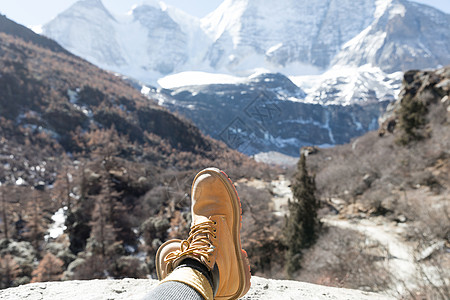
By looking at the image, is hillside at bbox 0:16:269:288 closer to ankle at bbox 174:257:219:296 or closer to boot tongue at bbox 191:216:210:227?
boot tongue at bbox 191:216:210:227

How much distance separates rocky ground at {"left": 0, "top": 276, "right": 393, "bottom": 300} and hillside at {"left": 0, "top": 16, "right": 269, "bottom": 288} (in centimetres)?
684

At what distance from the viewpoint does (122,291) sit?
224cm

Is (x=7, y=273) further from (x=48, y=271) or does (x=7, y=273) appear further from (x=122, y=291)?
(x=122, y=291)

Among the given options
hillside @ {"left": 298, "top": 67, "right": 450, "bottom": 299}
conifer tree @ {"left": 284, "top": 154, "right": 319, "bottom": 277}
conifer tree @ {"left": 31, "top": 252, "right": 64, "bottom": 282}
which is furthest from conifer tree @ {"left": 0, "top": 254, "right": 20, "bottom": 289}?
hillside @ {"left": 298, "top": 67, "right": 450, "bottom": 299}

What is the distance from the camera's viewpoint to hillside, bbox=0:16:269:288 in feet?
51.2

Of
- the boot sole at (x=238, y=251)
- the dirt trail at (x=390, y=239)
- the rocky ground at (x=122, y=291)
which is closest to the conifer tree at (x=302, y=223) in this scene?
the dirt trail at (x=390, y=239)

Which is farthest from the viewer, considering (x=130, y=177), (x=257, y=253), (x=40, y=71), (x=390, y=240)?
(x=40, y=71)

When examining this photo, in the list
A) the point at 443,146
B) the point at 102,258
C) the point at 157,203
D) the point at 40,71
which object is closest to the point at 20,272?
the point at 102,258

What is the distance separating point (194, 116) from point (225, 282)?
158 m

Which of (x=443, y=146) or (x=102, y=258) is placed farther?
(x=102, y=258)

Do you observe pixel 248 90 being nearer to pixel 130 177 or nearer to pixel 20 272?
pixel 130 177

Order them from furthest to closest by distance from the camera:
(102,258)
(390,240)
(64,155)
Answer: (64,155)
(102,258)
(390,240)

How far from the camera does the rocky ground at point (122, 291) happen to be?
6.77ft

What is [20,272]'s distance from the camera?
561 inches
